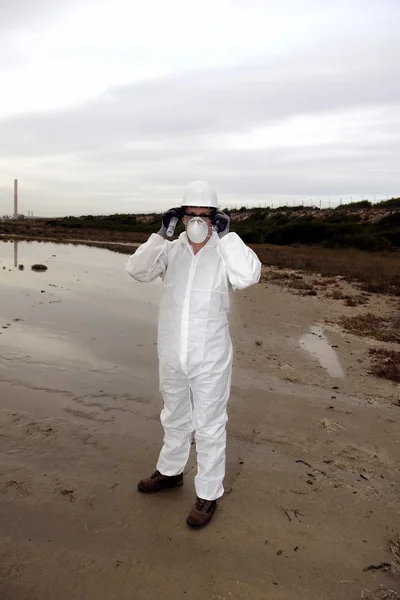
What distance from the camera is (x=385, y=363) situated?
6.54 meters

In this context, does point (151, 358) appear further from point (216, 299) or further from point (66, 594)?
point (66, 594)

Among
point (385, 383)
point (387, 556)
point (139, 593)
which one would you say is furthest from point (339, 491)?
point (385, 383)

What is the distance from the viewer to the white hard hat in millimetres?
2820

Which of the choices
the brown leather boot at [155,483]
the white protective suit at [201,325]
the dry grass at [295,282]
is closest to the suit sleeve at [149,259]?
the white protective suit at [201,325]

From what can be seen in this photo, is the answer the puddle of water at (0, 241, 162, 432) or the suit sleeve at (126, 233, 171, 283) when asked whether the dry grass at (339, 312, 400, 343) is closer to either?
the puddle of water at (0, 241, 162, 432)

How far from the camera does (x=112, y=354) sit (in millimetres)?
6473

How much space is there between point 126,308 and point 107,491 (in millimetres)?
6987

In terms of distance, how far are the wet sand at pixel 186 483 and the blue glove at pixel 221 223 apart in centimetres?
190

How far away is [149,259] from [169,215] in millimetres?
320

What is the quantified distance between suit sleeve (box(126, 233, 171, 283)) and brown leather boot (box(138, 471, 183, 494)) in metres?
1.43

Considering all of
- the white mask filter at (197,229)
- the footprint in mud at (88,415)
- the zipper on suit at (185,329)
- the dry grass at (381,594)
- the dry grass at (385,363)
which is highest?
the white mask filter at (197,229)

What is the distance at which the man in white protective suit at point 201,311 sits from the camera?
2.82m

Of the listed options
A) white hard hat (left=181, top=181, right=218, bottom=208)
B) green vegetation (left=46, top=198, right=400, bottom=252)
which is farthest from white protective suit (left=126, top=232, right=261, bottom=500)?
green vegetation (left=46, top=198, right=400, bottom=252)

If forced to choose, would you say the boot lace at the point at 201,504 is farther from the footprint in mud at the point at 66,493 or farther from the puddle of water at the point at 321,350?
the puddle of water at the point at 321,350
